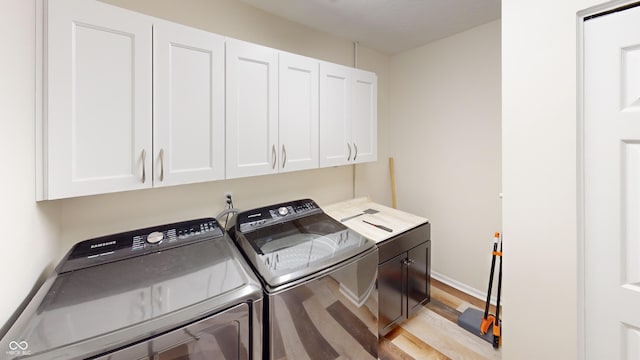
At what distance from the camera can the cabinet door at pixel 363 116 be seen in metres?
2.24

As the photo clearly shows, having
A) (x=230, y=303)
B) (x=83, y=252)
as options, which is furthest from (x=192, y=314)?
(x=83, y=252)

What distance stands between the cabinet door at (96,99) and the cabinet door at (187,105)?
5cm

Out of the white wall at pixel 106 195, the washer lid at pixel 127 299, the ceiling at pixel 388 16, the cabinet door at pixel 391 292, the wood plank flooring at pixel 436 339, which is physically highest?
the ceiling at pixel 388 16

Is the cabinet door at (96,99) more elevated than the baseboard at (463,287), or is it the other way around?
the cabinet door at (96,99)

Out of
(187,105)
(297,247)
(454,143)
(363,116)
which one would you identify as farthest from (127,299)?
(454,143)

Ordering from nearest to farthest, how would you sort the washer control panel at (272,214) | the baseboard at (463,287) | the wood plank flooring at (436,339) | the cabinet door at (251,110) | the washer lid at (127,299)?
1. the washer lid at (127,299)
2. the cabinet door at (251,110)
3. the washer control panel at (272,214)
4. the wood plank flooring at (436,339)
5. the baseboard at (463,287)

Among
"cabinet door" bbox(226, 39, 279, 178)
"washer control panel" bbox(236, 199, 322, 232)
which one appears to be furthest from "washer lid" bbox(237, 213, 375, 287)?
"cabinet door" bbox(226, 39, 279, 178)

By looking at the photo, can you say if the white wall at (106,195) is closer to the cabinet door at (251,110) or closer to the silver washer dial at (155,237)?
the silver washer dial at (155,237)

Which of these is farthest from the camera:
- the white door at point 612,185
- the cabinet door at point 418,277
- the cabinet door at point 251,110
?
the cabinet door at point 418,277

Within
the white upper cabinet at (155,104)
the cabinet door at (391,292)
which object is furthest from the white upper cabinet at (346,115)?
the cabinet door at (391,292)

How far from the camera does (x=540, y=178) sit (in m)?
1.12

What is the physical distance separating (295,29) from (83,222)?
2.10 metres

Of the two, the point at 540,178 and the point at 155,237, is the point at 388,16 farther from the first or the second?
the point at 155,237

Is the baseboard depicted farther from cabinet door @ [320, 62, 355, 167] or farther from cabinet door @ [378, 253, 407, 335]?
cabinet door @ [320, 62, 355, 167]
